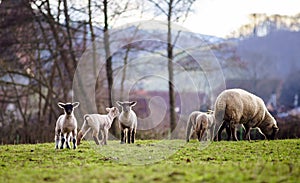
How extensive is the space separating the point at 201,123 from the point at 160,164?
6791mm

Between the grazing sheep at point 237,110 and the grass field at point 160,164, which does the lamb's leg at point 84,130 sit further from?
the grazing sheep at point 237,110

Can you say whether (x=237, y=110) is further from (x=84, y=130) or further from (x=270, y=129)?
(x=84, y=130)

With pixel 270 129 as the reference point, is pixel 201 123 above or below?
above

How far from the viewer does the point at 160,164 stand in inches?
376

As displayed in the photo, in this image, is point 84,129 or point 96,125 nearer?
point 96,125

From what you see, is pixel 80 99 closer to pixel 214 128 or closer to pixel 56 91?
pixel 56 91

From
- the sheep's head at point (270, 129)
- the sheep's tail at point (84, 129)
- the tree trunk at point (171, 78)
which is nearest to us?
the sheep's tail at point (84, 129)

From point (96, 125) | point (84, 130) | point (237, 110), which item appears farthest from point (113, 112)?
point (237, 110)

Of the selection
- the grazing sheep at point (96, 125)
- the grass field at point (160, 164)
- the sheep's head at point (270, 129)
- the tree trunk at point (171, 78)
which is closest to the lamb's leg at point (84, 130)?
the grazing sheep at point (96, 125)

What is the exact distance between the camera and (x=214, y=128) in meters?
16.4

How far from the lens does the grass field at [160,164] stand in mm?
7562

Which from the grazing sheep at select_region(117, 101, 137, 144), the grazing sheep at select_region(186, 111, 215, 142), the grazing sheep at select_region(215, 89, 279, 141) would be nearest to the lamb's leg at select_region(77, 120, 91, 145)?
the grazing sheep at select_region(117, 101, 137, 144)

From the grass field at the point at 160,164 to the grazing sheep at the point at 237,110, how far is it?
1994mm

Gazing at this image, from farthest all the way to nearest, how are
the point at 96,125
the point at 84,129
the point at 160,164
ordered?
the point at 84,129 < the point at 96,125 < the point at 160,164
